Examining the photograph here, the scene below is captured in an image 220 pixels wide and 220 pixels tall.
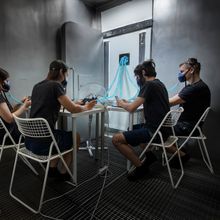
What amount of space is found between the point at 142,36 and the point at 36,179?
103 inches

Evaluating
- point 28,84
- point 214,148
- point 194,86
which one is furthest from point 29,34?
point 214,148

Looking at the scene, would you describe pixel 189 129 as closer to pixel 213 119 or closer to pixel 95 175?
pixel 213 119

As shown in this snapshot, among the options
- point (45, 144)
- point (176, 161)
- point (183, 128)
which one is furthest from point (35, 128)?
point (176, 161)

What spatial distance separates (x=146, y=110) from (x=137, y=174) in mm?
705

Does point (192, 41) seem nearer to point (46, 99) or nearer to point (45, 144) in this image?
point (46, 99)

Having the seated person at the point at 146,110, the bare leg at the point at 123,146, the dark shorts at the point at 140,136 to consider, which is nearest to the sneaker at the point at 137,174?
the seated person at the point at 146,110

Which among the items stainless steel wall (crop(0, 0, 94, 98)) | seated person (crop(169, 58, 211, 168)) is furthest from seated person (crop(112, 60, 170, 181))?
stainless steel wall (crop(0, 0, 94, 98))

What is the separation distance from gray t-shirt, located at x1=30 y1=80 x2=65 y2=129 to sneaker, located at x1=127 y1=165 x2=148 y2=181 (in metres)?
1.04

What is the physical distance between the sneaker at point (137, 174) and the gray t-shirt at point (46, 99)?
3.40ft

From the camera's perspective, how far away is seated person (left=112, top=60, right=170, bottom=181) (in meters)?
1.75

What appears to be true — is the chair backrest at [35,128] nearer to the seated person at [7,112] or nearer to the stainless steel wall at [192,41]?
the seated person at [7,112]

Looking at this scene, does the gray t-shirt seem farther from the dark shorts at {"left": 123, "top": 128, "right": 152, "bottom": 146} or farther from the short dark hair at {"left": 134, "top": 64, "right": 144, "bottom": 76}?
the short dark hair at {"left": 134, "top": 64, "right": 144, "bottom": 76}

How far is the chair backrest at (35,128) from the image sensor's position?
1345mm

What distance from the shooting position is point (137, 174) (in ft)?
6.35
